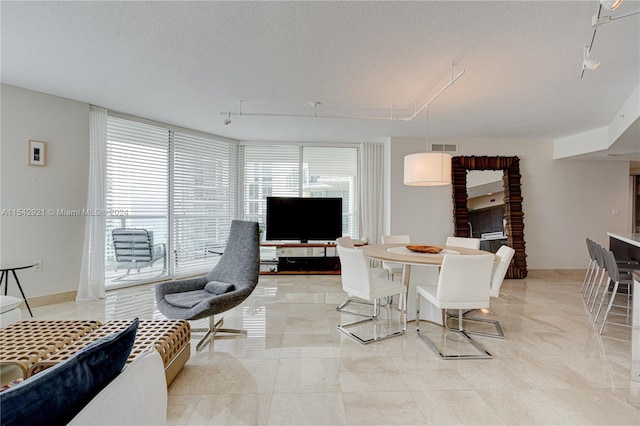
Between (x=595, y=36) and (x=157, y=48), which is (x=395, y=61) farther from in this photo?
(x=157, y=48)

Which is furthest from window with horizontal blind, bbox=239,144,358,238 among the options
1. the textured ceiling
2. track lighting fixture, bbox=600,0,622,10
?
track lighting fixture, bbox=600,0,622,10

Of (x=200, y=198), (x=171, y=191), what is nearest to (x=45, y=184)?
(x=171, y=191)

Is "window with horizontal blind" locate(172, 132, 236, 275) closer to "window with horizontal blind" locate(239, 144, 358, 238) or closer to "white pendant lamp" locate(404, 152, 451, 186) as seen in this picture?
"window with horizontal blind" locate(239, 144, 358, 238)

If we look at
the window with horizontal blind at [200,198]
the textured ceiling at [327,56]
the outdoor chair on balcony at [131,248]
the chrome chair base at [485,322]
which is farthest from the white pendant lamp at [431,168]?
the outdoor chair on balcony at [131,248]

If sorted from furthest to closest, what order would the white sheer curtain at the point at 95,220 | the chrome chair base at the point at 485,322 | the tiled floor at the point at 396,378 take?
the white sheer curtain at the point at 95,220
the chrome chair base at the point at 485,322
the tiled floor at the point at 396,378

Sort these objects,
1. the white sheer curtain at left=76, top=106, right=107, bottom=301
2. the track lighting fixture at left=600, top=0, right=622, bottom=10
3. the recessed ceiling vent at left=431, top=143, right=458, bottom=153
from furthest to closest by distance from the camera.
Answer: the recessed ceiling vent at left=431, top=143, right=458, bottom=153
the white sheer curtain at left=76, top=106, right=107, bottom=301
the track lighting fixture at left=600, top=0, right=622, bottom=10

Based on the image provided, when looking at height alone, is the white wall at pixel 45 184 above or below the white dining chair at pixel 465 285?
above

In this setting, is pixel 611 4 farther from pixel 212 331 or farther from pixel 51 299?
pixel 51 299

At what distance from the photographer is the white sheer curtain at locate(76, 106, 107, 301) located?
382 cm

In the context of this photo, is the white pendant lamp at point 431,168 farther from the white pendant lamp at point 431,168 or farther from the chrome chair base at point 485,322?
the chrome chair base at point 485,322

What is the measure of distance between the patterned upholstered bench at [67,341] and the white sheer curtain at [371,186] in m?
4.07

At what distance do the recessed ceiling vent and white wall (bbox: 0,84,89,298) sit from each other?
17.5ft

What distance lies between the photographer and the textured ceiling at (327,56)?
1931mm

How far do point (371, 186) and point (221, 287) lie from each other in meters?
3.82
